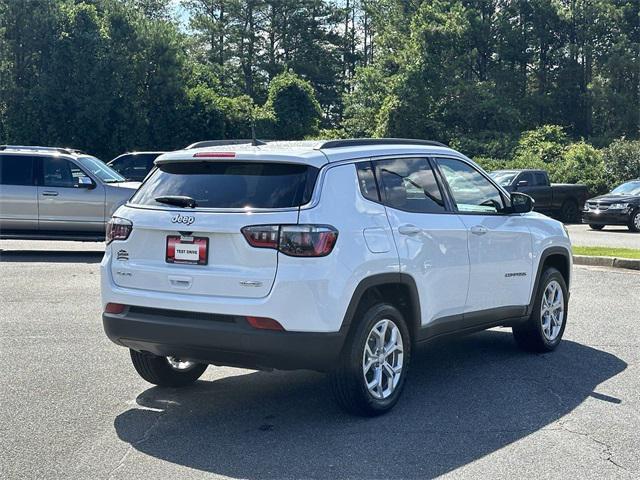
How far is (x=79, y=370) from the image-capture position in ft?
23.6

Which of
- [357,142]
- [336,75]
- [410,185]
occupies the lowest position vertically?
[410,185]

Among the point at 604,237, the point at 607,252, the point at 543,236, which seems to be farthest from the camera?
the point at 604,237

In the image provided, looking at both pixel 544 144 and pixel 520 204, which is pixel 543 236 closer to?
pixel 520 204

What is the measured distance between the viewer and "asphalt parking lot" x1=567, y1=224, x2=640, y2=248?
19.8 m

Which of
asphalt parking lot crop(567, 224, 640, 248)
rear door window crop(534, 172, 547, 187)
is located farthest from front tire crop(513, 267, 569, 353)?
rear door window crop(534, 172, 547, 187)

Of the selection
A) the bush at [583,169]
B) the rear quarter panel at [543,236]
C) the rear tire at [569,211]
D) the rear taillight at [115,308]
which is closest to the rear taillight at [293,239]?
the rear taillight at [115,308]

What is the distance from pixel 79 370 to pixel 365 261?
113 inches

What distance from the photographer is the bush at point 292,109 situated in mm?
44000

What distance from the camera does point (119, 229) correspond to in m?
6.02

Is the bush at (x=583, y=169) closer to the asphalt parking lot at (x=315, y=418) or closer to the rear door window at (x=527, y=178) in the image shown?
the rear door window at (x=527, y=178)

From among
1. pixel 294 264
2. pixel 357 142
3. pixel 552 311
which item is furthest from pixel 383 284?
pixel 552 311

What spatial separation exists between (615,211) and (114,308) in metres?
21.5

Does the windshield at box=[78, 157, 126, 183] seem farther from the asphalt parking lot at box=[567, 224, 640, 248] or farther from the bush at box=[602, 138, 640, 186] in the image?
the bush at box=[602, 138, 640, 186]

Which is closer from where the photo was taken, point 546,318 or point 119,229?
point 119,229
